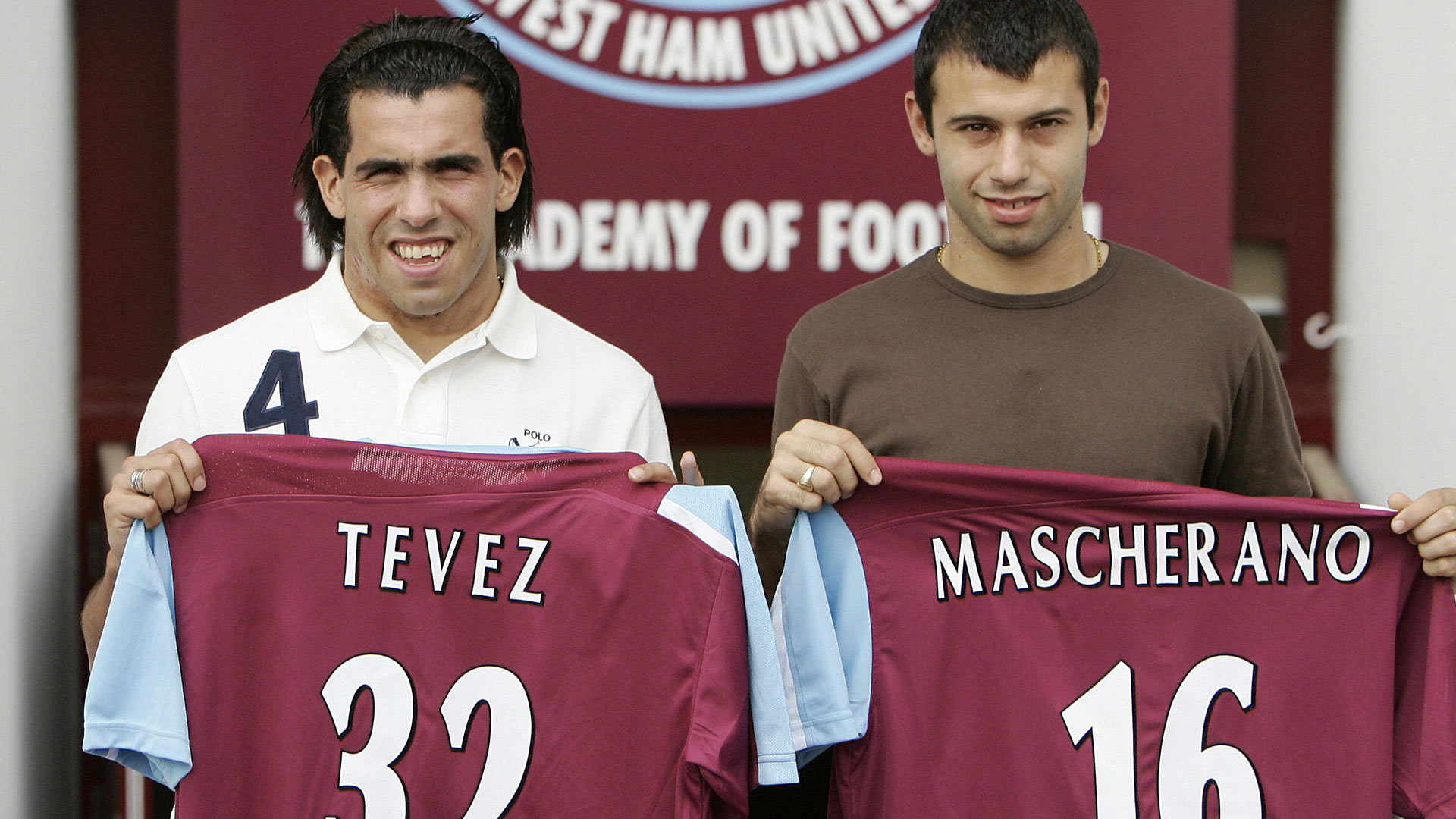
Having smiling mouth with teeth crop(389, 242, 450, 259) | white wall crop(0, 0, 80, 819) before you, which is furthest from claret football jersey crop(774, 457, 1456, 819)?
white wall crop(0, 0, 80, 819)

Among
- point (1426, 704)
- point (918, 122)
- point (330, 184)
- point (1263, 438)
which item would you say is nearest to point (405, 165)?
point (330, 184)

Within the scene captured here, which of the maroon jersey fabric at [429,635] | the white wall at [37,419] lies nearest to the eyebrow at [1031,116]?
the maroon jersey fabric at [429,635]

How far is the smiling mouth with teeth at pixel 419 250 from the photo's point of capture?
2201 millimetres

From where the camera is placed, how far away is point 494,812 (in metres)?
2.13

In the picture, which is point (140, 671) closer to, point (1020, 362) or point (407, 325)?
point (407, 325)

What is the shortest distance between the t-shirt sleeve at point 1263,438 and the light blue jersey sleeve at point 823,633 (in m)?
0.59

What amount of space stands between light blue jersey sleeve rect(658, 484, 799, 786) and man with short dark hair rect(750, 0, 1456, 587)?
78mm

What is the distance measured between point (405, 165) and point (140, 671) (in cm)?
81

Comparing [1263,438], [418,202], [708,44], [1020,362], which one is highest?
[708,44]

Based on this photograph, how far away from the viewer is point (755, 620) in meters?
2.09

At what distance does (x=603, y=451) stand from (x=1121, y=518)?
760 mm

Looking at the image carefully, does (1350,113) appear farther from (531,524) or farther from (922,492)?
(531,524)

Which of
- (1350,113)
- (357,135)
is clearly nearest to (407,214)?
(357,135)

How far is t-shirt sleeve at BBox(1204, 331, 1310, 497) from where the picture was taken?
2.22m
